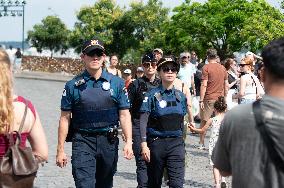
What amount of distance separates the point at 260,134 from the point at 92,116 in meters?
3.41

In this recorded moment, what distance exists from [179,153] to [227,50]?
1354 inches

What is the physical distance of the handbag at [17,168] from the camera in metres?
4.34

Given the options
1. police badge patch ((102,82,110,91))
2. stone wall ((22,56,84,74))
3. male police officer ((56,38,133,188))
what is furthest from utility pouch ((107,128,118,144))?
stone wall ((22,56,84,74))

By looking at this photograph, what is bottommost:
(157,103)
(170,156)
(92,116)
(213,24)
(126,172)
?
(126,172)

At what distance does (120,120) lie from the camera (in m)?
7.07

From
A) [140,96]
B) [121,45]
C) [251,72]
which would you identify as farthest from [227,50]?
[140,96]

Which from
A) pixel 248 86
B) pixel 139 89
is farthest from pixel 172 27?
pixel 139 89

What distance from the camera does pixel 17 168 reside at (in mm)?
4332

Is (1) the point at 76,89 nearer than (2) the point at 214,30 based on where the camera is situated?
Yes

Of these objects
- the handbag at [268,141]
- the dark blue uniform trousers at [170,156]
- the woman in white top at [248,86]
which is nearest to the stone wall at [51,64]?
the woman in white top at [248,86]

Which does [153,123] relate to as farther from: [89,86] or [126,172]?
[126,172]

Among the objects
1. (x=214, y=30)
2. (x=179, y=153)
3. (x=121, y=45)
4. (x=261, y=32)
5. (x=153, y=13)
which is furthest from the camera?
(x=121, y=45)

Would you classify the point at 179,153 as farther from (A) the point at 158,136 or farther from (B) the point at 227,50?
(B) the point at 227,50

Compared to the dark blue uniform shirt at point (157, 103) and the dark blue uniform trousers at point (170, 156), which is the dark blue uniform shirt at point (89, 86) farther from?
the dark blue uniform trousers at point (170, 156)
